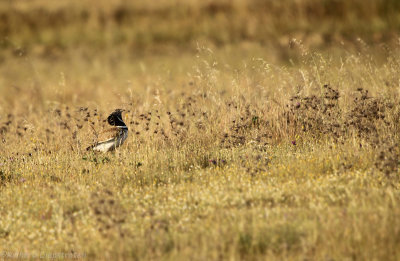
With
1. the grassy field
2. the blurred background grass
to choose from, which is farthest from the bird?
the blurred background grass

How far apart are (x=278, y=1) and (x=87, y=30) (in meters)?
14.8

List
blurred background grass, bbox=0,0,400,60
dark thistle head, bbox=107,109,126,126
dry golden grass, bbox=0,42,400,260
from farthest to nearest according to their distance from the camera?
blurred background grass, bbox=0,0,400,60
dark thistle head, bbox=107,109,126,126
dry golden grass, bbox=0,42,400,260

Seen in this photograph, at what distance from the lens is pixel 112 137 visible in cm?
1109

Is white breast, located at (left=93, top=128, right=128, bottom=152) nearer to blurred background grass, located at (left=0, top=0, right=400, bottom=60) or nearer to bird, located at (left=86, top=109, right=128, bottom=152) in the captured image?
bird, located at (left=86, top=109, right=128, bottom=152)

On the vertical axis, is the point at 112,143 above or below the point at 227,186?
above

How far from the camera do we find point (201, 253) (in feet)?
21.4

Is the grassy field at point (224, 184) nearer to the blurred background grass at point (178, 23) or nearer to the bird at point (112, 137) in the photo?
the bird at point (112, 137)

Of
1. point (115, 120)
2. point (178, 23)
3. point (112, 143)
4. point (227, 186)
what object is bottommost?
point (227, 186)

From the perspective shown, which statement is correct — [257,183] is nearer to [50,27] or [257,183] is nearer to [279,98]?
[279,98]

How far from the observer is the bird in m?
→ 11.0

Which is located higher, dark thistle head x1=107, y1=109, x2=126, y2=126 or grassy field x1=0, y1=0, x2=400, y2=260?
dark thistle head x1=107, y1=109, x2=126, y2=126

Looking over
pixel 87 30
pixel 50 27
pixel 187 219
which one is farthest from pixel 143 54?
pixel 187 219

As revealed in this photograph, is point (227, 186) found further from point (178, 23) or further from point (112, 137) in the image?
point (178, 23)

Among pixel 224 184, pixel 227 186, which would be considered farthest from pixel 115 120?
pixel 227 186
